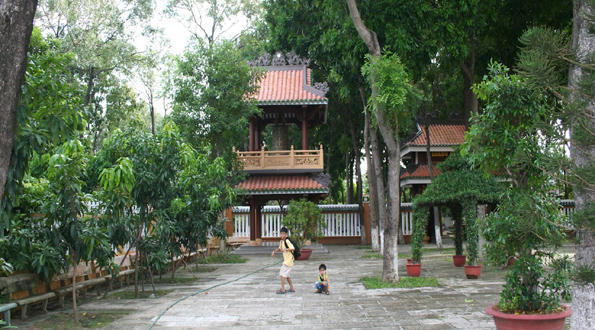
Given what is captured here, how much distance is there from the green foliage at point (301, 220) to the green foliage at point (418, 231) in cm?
561

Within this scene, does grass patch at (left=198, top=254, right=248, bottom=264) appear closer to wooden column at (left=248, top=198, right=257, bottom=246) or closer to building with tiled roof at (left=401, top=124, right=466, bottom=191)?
wooden column at (left=248, top=198, right=257, bottom=246)

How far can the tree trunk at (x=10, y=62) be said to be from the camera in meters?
3.63

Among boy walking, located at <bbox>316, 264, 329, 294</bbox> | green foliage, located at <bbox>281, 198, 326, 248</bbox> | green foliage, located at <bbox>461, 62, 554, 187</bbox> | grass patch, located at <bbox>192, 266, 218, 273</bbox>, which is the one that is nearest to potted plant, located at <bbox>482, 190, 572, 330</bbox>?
green foliage, located at <bbox>461, 62, 554, 187</bbox>

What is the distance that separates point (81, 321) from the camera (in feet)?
22.6

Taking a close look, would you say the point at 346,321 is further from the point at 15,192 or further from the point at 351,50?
the point at 351,50

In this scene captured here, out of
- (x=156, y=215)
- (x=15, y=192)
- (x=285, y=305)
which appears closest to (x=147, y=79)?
(x=156, y=215)

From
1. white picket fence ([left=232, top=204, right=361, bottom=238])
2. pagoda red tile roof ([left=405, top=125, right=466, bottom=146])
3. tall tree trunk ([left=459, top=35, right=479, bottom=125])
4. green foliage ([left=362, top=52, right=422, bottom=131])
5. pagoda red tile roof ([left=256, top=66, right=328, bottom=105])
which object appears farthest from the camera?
white picket fence ([left=232, top=204, right=361, bottom=238])

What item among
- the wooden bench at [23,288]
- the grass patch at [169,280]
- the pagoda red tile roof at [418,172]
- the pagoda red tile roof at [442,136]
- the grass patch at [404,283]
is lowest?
the grass patch at [169,280]

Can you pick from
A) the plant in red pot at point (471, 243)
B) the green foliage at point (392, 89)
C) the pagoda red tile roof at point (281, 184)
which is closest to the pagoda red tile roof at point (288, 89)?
the pagoda red tile roof at point (281, 184)

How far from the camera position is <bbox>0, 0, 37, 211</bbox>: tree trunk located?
3.63 meters

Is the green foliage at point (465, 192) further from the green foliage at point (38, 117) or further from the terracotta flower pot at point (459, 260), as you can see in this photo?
the green foliage at point (38, 117)

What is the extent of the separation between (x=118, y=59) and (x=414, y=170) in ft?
50.5

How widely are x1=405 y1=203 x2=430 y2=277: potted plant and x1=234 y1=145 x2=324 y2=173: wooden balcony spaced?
7.58 m

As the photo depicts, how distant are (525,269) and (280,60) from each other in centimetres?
1694
